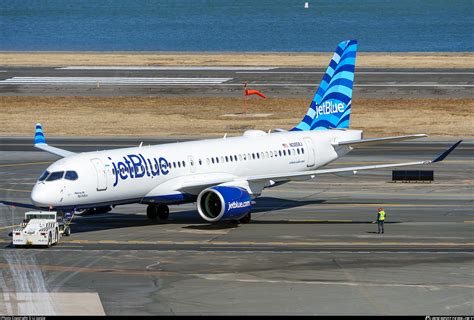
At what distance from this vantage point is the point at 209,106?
118188mm

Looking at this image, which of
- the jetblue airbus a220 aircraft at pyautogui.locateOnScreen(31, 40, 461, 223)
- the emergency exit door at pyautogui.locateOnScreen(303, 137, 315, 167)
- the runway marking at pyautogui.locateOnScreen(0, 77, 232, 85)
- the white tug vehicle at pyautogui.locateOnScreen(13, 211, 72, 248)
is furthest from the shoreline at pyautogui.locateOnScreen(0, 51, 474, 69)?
the white tug vehicle at pyautogui.locateOnScreen(13, 211, 72, 248)

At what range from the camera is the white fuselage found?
56.9 m

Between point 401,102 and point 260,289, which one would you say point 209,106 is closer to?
point 401,102

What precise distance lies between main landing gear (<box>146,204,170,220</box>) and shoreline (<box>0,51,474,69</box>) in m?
88.5

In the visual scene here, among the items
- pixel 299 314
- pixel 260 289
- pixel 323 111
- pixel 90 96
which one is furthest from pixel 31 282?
pixel 90 96

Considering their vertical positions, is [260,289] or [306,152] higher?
[306,152]

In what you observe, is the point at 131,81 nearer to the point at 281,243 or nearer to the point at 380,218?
the point at 380,218

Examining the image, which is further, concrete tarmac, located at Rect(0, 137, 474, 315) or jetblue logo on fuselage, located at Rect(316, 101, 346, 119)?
jetblue logo on fuselage, located at Rect(316, 101, 346, 119)

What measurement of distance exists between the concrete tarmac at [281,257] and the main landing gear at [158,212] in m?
0.86

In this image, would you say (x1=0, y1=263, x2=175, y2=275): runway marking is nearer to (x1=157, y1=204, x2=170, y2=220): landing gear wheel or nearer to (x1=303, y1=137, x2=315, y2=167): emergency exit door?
(x1=157, y1=204, x2=170, y2=220): landing gear wheel

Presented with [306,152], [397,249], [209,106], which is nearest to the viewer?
[397,249]

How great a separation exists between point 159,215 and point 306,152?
448 inches

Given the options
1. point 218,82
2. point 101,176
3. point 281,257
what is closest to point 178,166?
point 101,176

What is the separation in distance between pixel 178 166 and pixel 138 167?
328 cm
